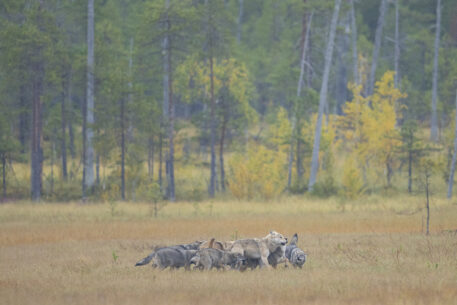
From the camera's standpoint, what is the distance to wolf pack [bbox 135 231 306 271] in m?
13.1

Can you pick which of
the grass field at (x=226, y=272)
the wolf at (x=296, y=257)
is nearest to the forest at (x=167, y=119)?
the grass field at (x=226, y=272)

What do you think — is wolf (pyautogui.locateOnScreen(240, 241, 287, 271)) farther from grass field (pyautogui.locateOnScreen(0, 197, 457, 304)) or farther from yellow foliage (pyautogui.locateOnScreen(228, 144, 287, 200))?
yellow foliage (pyautogui.locateOnScreen(228, 144, 287, 200))

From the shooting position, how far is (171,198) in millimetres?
35156

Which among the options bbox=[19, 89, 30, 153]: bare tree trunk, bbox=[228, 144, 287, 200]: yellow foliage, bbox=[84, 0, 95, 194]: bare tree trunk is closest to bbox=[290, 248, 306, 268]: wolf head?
bbox=[228, 144, 287, 200]: yellow foliage

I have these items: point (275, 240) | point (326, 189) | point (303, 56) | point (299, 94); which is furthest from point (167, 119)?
point (275, 240)

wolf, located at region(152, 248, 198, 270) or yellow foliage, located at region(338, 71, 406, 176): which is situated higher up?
yellow foliage, located at region(338, 71, 406, 176)

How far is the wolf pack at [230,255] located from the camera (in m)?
13.1

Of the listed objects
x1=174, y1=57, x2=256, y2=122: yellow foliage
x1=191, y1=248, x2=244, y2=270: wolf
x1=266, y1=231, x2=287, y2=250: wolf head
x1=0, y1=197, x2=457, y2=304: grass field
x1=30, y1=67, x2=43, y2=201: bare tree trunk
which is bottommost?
x1=0, y1=197, x2=457, y2=304: grass field

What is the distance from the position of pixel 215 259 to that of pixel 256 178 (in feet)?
Result: 73.0

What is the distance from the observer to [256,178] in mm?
35281

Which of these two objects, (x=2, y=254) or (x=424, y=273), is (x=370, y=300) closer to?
(x=424, y=273)

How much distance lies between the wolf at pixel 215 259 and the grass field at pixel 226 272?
44cm

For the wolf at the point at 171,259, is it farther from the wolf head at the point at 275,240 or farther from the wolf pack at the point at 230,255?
the wolf head at the point at 275,240

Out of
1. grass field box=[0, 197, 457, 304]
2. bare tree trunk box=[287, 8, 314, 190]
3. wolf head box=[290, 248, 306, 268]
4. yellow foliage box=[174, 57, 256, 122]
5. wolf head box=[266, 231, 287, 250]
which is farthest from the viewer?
yellow foliage box=[174, 57, 256, 122]
